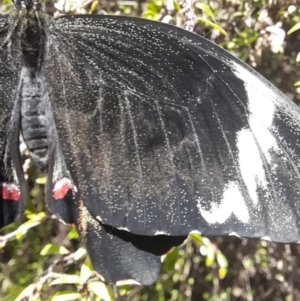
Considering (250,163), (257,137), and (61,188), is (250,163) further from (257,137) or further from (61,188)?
(61,188)

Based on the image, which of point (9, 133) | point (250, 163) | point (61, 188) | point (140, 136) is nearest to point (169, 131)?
point (140, 136)

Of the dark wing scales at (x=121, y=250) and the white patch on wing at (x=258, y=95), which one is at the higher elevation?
the white patch on wing at (x=258, y=95)

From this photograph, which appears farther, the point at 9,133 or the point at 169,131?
the point at 9,133

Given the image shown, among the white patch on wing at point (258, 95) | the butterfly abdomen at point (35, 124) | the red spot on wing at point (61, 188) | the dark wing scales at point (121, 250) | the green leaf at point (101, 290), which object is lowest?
the green leaf at point (101, 290)

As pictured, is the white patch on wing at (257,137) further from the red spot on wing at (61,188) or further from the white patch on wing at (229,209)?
the red spot on wing at (61,188)

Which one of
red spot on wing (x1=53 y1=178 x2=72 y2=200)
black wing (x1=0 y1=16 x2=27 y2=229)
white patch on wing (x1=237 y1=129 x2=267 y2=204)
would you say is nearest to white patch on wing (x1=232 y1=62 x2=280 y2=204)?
white patch on wing (x1=237 y1=129 x2=267 y2=204)

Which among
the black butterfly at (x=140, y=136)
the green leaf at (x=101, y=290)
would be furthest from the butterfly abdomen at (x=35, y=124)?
the green leaf at (x=101, y=290)

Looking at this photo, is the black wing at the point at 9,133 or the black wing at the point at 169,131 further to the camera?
the black wing at the point at 9,133
